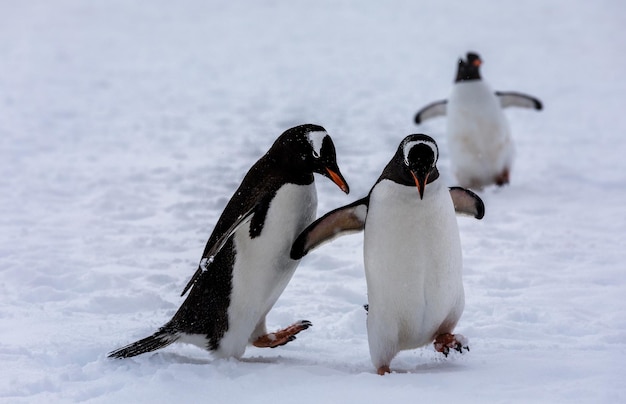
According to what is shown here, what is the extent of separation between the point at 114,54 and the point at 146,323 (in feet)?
34.5

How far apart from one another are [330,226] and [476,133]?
3474 millimetres

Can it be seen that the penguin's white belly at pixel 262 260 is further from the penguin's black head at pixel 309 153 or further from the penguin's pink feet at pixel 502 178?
the penguin's pink feet at pixel 502 178

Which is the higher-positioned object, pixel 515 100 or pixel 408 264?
pixel 515 100

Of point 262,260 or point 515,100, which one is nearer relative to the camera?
point 262,260

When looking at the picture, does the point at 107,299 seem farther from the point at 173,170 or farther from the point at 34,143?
the point at 34,143

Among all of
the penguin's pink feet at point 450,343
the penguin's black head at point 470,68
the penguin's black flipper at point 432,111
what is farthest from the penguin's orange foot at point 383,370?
the penguin's black flipper at point 432,111

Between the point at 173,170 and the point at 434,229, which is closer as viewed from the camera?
the point at 434,229

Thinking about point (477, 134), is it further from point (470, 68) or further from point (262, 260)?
point (262, 260)

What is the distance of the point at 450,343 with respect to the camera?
10.0 feet

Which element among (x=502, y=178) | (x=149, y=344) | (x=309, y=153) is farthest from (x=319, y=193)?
(x=149, y=344)

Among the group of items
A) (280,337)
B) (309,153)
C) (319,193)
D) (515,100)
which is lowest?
(280,337)

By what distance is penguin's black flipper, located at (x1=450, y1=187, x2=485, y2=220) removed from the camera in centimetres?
328

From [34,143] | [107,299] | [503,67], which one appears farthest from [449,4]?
[107,299]

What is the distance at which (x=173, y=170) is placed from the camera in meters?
6.96
